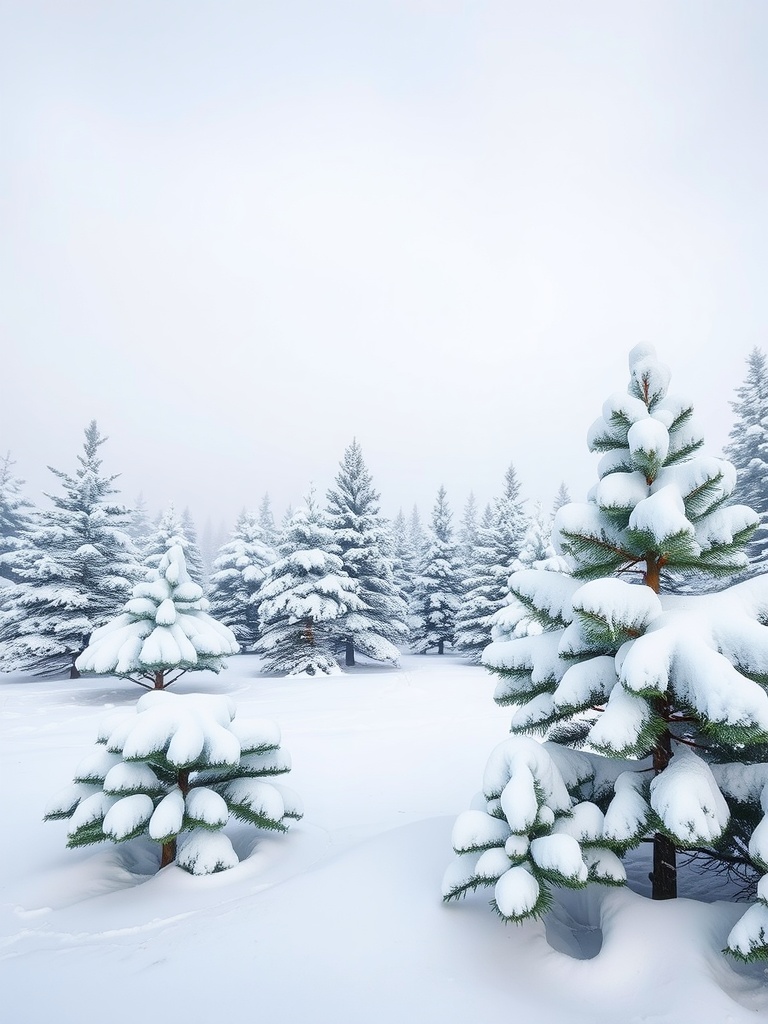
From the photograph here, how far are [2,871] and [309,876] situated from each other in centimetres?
274

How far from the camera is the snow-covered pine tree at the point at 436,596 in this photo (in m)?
27.5

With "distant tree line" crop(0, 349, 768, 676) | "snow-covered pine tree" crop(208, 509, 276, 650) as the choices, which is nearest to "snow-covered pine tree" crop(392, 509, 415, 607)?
"distant tree line" crop(0, 349, 768, 676)

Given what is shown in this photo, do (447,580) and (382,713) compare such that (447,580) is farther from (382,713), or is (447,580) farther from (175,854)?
(175,854)

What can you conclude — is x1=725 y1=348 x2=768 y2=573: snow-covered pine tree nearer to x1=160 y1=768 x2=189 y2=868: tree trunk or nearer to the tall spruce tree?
x1=160 y1=768 x2=189 y2=868: tree trunk

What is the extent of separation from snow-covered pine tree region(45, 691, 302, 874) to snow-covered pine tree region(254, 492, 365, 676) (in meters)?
13.1

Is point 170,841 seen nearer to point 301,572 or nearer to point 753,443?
point 301,572

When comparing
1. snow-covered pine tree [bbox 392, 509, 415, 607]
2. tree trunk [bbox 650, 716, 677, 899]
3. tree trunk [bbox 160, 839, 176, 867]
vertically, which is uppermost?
snow-covered pine tree [bbox 392, 509, 415, 607]

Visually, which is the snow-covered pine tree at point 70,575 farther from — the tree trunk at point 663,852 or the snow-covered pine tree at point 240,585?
the tree trunk at point 663,852

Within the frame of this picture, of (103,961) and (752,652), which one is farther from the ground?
(752,652)

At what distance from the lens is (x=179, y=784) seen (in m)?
4.05

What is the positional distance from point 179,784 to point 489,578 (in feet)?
65.9

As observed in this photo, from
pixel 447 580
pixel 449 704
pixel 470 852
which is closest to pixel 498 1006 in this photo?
pixel 470 852

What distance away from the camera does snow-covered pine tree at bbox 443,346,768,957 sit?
8.14ft

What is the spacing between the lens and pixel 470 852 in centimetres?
268
